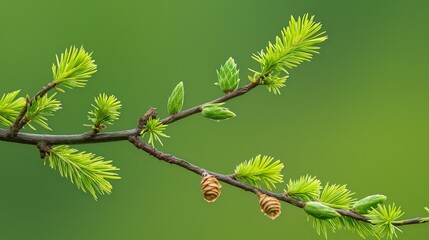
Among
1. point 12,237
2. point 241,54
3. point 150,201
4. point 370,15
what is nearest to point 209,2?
point 241,54

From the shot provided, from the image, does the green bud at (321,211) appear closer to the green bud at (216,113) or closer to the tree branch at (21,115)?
the green bud at (216,113)

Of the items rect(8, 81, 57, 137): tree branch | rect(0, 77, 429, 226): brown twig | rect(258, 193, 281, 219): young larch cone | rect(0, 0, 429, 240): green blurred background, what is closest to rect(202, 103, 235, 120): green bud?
rect(0, 77, 429, 226): brown twig

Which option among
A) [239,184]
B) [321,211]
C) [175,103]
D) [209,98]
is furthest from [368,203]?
[209,98]

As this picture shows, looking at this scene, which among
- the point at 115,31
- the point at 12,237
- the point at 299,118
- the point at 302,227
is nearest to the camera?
the point at 302,227

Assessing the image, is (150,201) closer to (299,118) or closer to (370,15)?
(299,118)

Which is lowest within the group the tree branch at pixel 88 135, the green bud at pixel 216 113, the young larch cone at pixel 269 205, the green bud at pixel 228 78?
the young larch cone at pixel 269 205

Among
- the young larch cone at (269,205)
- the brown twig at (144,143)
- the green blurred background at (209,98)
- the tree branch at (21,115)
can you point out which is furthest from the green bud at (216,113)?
the green blurred background at (209,98)
